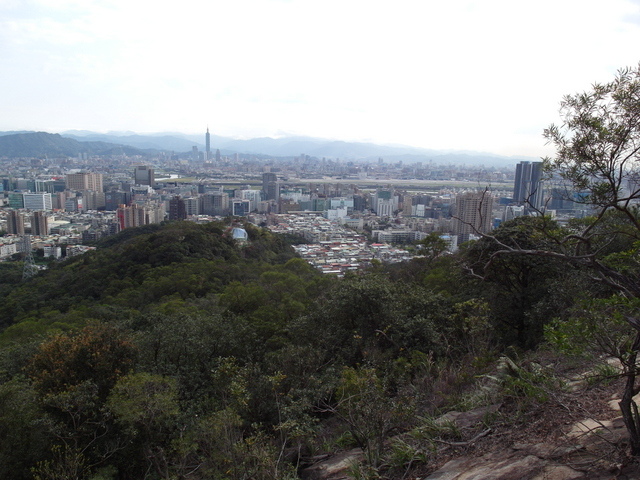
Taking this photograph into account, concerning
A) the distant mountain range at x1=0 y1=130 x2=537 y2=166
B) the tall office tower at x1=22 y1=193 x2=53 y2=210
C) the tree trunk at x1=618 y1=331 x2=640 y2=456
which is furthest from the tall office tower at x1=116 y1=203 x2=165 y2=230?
the distant mountain range at x1=0 y1=130 x2=537 y2=166

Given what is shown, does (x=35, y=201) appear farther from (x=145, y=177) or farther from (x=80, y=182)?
(x=145, y=177)

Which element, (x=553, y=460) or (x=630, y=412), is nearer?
(x=630, y=412)

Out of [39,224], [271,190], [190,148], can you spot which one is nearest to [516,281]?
[39,224]

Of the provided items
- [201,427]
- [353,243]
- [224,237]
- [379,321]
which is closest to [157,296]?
[224,237]

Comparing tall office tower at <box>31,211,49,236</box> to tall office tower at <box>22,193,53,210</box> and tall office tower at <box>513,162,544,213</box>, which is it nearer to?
tall office tower at <box>22,193,53,210</box>

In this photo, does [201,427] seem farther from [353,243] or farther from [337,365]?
[353,243]
